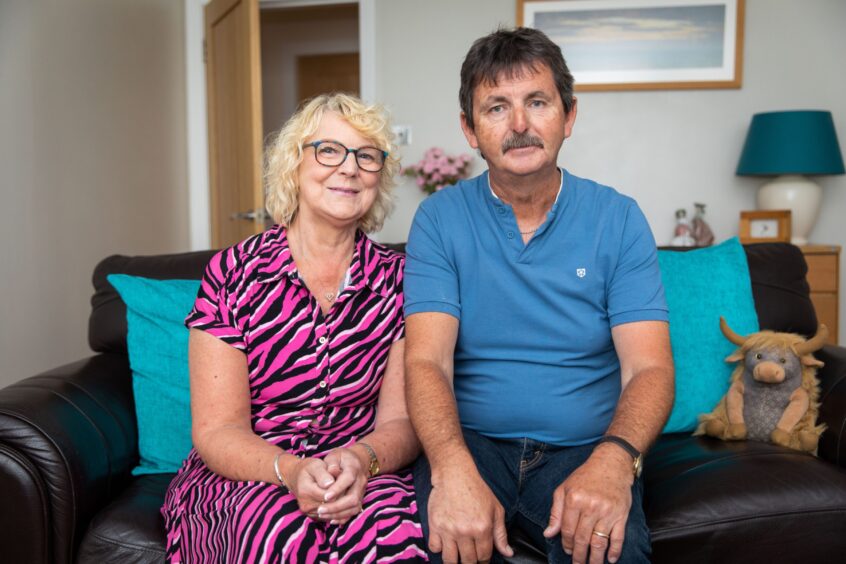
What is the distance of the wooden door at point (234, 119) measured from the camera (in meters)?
3.23

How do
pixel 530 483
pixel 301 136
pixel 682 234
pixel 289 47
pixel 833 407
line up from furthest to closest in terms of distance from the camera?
pixel 289 47 < pixel 682 234 < pixel 833 407 < pixel 301 136 < pixel 530 483

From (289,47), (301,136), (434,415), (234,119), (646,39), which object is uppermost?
(289,47)

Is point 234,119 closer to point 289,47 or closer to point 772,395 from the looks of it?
point 772,395

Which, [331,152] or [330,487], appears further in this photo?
[331,152]

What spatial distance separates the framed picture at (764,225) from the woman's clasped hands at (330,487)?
2.75 meters

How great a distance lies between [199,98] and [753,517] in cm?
354

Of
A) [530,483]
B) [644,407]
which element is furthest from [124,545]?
[644,407]

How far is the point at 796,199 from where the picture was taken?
11.3 feet

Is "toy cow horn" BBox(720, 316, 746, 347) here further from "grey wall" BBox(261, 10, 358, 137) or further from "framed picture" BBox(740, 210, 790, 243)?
"grey wall" BBox(261, 10, 358, 137)

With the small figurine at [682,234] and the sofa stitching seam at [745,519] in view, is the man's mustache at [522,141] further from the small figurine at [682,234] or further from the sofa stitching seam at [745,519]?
the small figurine at [682,234]

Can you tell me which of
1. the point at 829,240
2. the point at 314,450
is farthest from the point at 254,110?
the point at 829,240

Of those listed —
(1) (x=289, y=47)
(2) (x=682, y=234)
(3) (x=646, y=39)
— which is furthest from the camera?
(1) (x=289, y=47)

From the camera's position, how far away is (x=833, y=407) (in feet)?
5.22

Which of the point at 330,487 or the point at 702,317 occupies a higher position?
the point at 702,317
